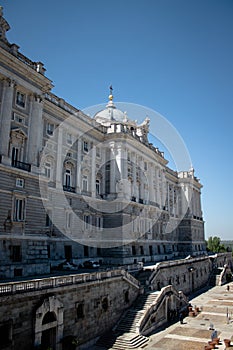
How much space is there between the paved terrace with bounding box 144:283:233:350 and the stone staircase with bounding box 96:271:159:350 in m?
1.17

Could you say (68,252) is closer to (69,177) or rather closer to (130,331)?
(69,177)

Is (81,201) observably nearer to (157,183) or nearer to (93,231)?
(93,231)

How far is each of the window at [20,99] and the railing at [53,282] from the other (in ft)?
59.7

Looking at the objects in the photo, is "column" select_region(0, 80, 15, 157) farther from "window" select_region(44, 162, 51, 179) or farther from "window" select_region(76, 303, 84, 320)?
"window" select_region(76, 303, 84, 320)

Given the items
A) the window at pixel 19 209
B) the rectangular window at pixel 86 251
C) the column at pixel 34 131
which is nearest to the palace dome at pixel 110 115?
the rectangular window at pixel 86 251

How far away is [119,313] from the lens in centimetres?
2939

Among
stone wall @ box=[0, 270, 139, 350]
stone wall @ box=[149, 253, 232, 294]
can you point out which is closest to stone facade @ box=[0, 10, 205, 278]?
stone wall @ box=[0, 270, 139, 350]

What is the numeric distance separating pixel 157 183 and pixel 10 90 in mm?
39699

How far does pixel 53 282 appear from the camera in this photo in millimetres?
21859

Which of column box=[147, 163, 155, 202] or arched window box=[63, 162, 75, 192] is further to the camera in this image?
column box=[147, 163, 155, 202]

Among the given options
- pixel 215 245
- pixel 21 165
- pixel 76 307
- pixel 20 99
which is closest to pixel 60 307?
pixel 76 307

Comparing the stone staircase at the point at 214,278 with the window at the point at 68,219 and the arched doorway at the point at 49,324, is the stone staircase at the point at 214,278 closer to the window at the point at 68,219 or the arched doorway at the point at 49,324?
the window at the point at 68,219

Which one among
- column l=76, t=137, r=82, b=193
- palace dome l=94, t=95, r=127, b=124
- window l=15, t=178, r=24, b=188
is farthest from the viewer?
palace dome l=94, t=95, r=127, b=124

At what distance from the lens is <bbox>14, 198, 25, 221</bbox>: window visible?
28.8 m
